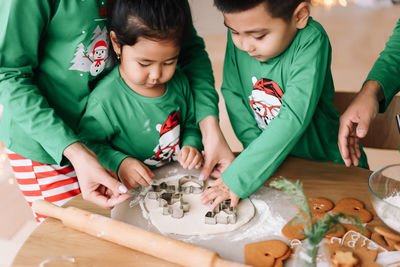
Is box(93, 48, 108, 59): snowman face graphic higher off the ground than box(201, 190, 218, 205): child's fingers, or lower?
higher

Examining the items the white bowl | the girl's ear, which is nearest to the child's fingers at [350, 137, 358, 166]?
the white bowl

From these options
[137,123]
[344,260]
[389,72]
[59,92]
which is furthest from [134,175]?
[389,72]

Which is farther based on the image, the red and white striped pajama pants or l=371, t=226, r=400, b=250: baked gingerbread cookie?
the red and white striped pajama pants

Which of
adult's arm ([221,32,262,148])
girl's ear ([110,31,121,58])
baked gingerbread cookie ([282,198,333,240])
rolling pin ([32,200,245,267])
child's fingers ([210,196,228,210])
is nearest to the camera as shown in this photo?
rolling pin ([32,200,245,267])

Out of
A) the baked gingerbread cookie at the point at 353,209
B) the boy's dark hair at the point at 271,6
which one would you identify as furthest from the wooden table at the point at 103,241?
the boy's dark hair at the point at 271,6

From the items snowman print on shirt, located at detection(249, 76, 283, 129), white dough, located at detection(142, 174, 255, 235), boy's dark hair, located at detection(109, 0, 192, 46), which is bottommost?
white dough, located at detection(142, 174, 255, 235)

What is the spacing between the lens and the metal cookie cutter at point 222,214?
927mm

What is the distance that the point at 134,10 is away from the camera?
1.02 m

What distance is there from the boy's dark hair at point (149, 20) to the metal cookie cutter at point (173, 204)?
0.42 meters

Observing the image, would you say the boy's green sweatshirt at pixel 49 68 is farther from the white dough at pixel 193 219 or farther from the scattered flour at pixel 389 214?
the scattered flour at pixel 389 214

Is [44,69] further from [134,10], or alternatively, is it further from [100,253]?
[100,253]

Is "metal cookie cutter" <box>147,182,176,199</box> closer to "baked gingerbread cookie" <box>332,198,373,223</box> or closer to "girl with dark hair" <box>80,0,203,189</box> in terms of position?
"girl with dark hair" <box>80,0,203,189</box>

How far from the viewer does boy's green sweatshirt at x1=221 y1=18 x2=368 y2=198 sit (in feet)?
3.31

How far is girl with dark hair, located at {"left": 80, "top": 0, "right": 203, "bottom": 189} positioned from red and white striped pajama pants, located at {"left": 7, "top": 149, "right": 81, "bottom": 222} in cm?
19
